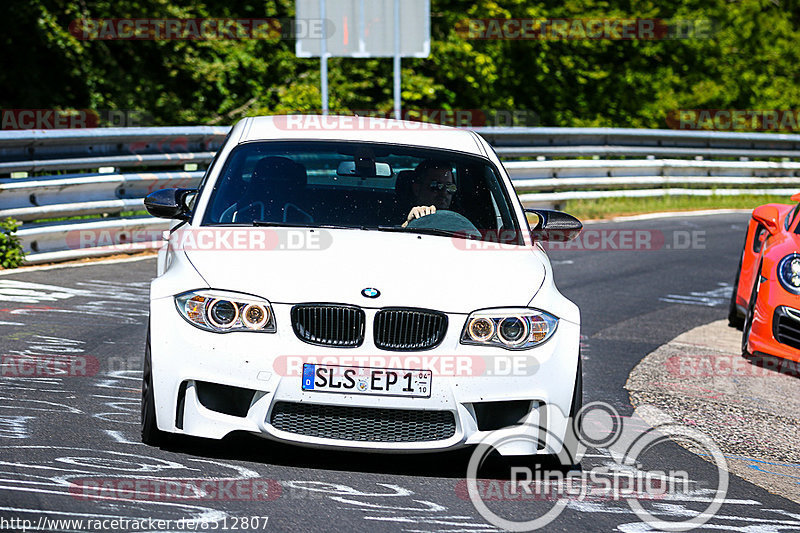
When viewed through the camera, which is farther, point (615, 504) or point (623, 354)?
point (623, 354)

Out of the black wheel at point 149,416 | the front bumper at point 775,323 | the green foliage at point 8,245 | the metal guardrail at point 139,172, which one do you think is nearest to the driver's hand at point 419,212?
the black wheel at point 149,416

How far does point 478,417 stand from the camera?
5160 mm

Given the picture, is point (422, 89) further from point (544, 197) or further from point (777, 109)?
point (777, 109)

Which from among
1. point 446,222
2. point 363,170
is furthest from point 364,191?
point 446,222

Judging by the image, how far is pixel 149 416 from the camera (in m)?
5.32

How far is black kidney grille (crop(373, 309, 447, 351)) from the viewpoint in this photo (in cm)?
506

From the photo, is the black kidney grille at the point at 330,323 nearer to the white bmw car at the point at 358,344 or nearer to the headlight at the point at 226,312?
the white bmw car at the point at 358,344

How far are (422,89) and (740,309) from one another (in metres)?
17.0

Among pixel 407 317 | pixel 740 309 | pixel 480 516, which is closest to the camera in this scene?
pixel 480 516

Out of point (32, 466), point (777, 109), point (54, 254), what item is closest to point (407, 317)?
point (32, 466)

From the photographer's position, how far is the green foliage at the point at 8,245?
1112cm

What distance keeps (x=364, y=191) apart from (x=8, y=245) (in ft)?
18.8

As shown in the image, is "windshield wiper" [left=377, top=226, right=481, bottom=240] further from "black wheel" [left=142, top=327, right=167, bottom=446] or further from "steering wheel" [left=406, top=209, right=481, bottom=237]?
"black wheel" [left=142, top=327, right=167, bottom=446]

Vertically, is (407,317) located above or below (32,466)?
above
